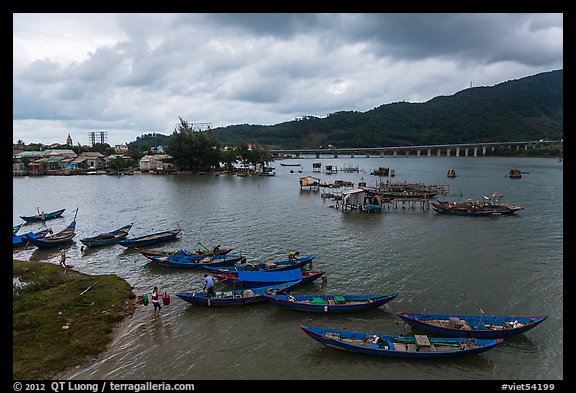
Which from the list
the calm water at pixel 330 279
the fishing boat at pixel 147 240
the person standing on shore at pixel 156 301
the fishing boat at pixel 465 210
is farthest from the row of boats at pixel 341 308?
the fishing boat at pixel 465 210

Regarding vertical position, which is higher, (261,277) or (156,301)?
(261,277)

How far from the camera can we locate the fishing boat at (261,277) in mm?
21547

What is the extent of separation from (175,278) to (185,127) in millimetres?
87710

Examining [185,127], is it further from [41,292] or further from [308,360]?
[308,360]

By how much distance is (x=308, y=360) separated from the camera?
1574 centimetres

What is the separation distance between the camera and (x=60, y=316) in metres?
18.5

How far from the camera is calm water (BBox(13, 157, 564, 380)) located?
1527 centimetres

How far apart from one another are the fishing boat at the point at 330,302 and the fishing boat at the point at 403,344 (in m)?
2.89

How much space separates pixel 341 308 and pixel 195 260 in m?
13.0

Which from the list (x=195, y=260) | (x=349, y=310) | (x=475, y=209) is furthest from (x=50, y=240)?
(x=475, y=209)

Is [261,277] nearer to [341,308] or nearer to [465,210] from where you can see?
[341,308]

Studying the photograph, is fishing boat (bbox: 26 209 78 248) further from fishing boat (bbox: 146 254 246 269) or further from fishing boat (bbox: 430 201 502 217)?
fishing boat (bbox: 430 201 502 217)
